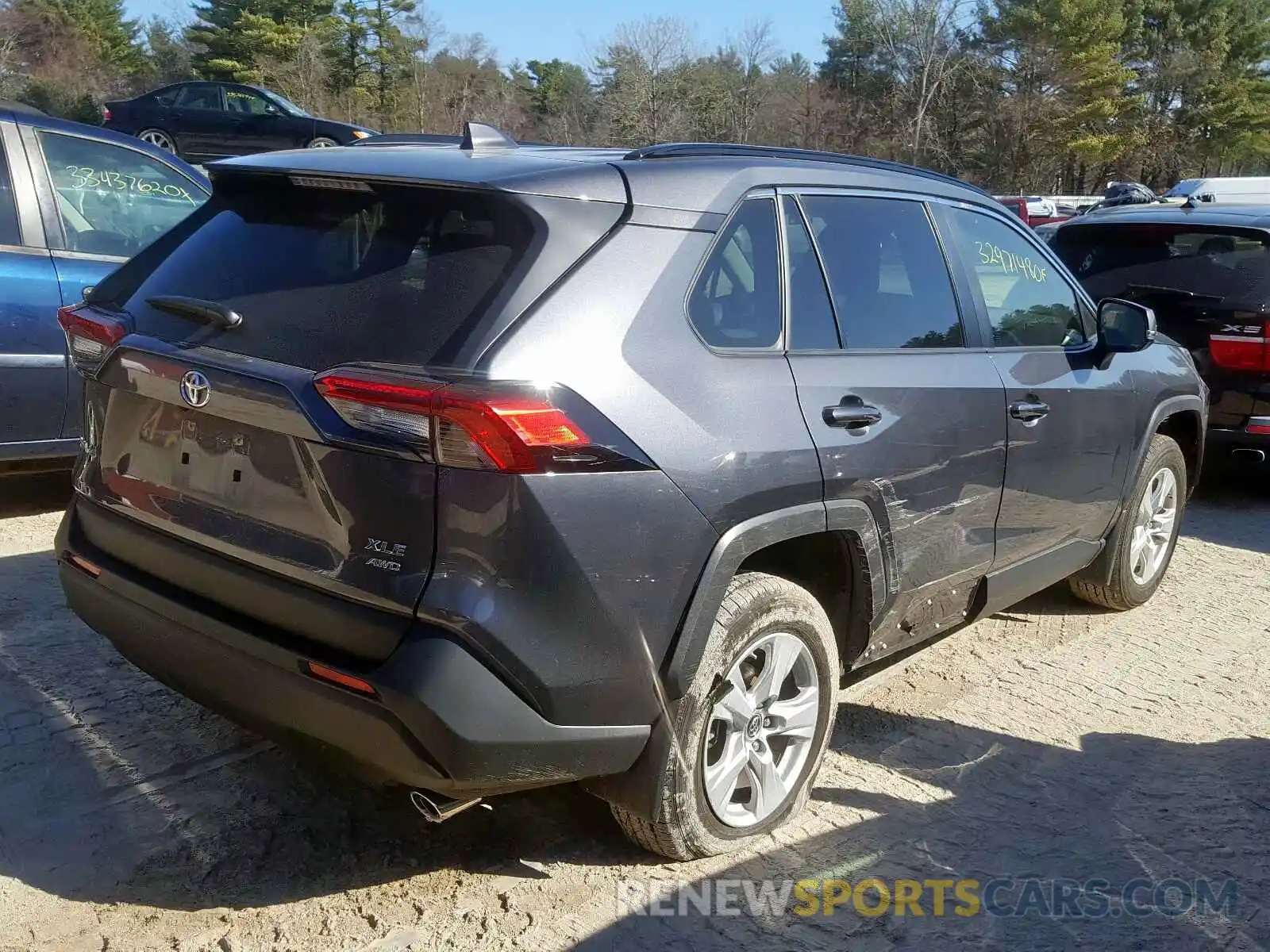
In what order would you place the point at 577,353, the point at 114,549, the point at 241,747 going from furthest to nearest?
1. the point at 241,747
2. the point at 114,549
3. the point at 577,353

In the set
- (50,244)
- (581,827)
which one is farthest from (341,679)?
(50,244)

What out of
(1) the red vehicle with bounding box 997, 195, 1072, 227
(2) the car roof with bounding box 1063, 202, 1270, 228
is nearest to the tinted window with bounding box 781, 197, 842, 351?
(2) the car roof with bounding box 1063, 202, 1270, 228

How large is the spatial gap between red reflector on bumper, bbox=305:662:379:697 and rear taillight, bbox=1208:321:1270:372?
582 cm

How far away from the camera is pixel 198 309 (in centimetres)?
283

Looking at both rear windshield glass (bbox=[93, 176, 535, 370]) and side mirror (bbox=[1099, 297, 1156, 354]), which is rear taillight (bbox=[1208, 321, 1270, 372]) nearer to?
side mirror (bbox=[1099, 297, 1156, 354])

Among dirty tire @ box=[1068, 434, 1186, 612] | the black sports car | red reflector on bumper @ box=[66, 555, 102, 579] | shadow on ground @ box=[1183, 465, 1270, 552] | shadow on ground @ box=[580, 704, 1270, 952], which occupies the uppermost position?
the black sports car

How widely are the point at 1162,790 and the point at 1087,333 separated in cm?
177

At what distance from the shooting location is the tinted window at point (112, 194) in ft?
18.2

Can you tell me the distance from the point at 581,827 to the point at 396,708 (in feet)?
3.32

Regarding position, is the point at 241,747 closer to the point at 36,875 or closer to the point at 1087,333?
the point at 36,875

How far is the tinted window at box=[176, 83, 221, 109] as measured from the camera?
2031cm

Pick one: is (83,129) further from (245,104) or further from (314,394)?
(245,104)

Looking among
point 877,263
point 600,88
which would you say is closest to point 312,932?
point 877,263

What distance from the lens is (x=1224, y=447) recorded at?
6750 millimetres
